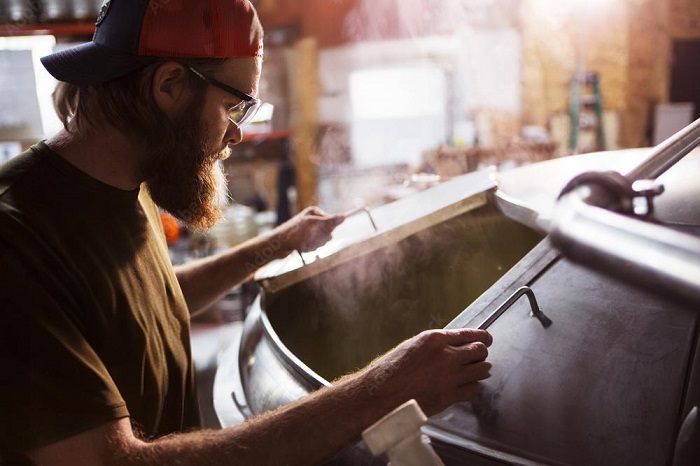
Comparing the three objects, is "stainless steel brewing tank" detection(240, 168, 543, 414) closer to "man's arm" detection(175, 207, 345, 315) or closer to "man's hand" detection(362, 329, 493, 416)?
"man's arm" detection(175, 207, 345, 315)

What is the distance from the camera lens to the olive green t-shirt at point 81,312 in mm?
983

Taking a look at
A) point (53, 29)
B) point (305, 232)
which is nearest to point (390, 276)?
point (305, 232)

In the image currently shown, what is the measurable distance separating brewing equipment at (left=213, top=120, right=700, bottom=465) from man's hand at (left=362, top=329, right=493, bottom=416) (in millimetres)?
55

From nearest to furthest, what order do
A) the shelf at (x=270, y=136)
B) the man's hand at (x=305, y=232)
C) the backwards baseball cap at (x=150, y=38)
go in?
the backwards baseball cap at (x=150, y=38)
the man's hand at (x=305, y=232)
the shelf at (x=270, y=136)

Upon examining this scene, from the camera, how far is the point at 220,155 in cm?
147

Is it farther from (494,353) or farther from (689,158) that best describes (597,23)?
(494,353)

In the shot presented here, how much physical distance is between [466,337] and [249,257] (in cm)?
99

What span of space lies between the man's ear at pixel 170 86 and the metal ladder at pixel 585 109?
6.69m

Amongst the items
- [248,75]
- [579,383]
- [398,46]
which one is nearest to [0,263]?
[248,75]

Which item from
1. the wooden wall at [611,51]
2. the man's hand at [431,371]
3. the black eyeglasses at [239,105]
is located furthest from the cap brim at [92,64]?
the wooden wall at [611,51]

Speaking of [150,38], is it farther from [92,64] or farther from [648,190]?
[648,190]

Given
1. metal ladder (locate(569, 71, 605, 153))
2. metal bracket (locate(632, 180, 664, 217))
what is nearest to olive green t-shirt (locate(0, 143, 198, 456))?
metal bracket (locate(632, 180, 664, 217))

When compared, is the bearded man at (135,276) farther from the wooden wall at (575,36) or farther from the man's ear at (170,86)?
the wooden wall at (575,36)

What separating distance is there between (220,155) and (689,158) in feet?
3.74
